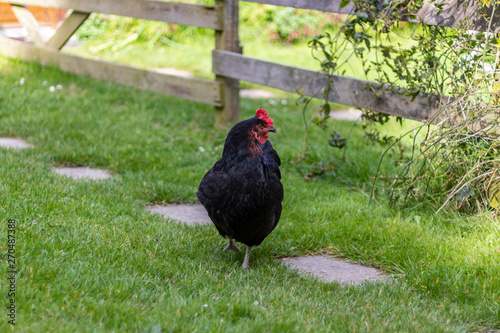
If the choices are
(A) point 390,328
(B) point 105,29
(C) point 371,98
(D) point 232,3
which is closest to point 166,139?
(D) point 232,3

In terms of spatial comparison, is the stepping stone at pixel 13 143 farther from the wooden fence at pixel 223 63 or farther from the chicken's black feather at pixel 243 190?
the chicken's black feather at pixel 243 190

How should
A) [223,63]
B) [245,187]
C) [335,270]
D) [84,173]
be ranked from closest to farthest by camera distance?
[245,187], [335,270], [84,173], [223,63]

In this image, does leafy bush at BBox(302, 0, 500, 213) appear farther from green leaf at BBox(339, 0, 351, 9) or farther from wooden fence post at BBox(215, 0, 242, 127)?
wooden fence post at BBox(215, 0, 242, 127)

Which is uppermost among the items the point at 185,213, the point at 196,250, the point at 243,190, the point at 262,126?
the point at 262,126

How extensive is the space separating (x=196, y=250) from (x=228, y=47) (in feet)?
11.5

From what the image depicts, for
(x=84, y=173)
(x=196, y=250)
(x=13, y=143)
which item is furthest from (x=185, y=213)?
(x=13, y=143)

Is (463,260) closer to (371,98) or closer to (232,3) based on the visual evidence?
(371,98)

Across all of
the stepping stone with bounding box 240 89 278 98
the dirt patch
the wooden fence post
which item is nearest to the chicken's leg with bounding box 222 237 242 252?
the dirt patch

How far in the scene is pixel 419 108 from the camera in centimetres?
459

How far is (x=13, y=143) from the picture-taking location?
5617 mm

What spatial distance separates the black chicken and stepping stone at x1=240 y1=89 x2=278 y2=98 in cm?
507

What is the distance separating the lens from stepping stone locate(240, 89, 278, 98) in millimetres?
8555

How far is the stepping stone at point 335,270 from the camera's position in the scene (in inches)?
138

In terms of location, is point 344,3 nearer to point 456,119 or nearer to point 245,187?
point 456,119
